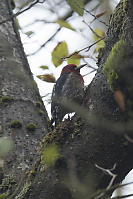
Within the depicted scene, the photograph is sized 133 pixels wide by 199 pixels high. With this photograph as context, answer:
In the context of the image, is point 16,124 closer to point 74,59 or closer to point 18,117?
point 18,117

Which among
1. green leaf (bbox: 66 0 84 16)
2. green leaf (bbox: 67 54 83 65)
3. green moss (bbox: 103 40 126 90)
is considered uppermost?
green leaf (bbox: 66 0 84 16)

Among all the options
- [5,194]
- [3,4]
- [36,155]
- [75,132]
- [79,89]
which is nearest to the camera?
[75,132]

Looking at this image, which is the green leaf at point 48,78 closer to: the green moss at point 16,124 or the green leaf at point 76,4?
the green moss at point 16,124

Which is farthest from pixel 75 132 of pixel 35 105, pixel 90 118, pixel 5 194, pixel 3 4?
pixel 3 4

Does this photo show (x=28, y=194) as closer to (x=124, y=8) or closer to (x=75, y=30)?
(x=124, y=8)

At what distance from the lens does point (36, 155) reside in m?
3.01

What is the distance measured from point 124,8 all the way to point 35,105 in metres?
1.49

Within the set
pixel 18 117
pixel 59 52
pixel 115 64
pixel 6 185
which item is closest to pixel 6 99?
pixel 18 117

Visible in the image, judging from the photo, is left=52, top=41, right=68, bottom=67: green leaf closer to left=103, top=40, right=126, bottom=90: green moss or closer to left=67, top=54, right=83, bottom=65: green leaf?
left=67, top=54, right=83, bottom=65: green leaf

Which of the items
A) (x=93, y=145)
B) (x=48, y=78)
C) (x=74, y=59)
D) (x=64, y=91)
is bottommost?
(x=64, y=91)

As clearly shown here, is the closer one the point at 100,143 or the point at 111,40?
the point at 100,143

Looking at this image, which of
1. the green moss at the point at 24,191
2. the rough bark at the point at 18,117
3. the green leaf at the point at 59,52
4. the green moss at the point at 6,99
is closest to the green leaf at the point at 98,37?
the green leaf at the point at 59,52

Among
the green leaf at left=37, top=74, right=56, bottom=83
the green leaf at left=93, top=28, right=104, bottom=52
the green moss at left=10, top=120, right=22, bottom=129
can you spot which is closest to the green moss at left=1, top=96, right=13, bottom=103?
the green moss at left=10, top=120, right=22, bottom=129

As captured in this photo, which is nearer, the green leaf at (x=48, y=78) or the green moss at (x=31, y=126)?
the green moss at (x=31, y=126)
